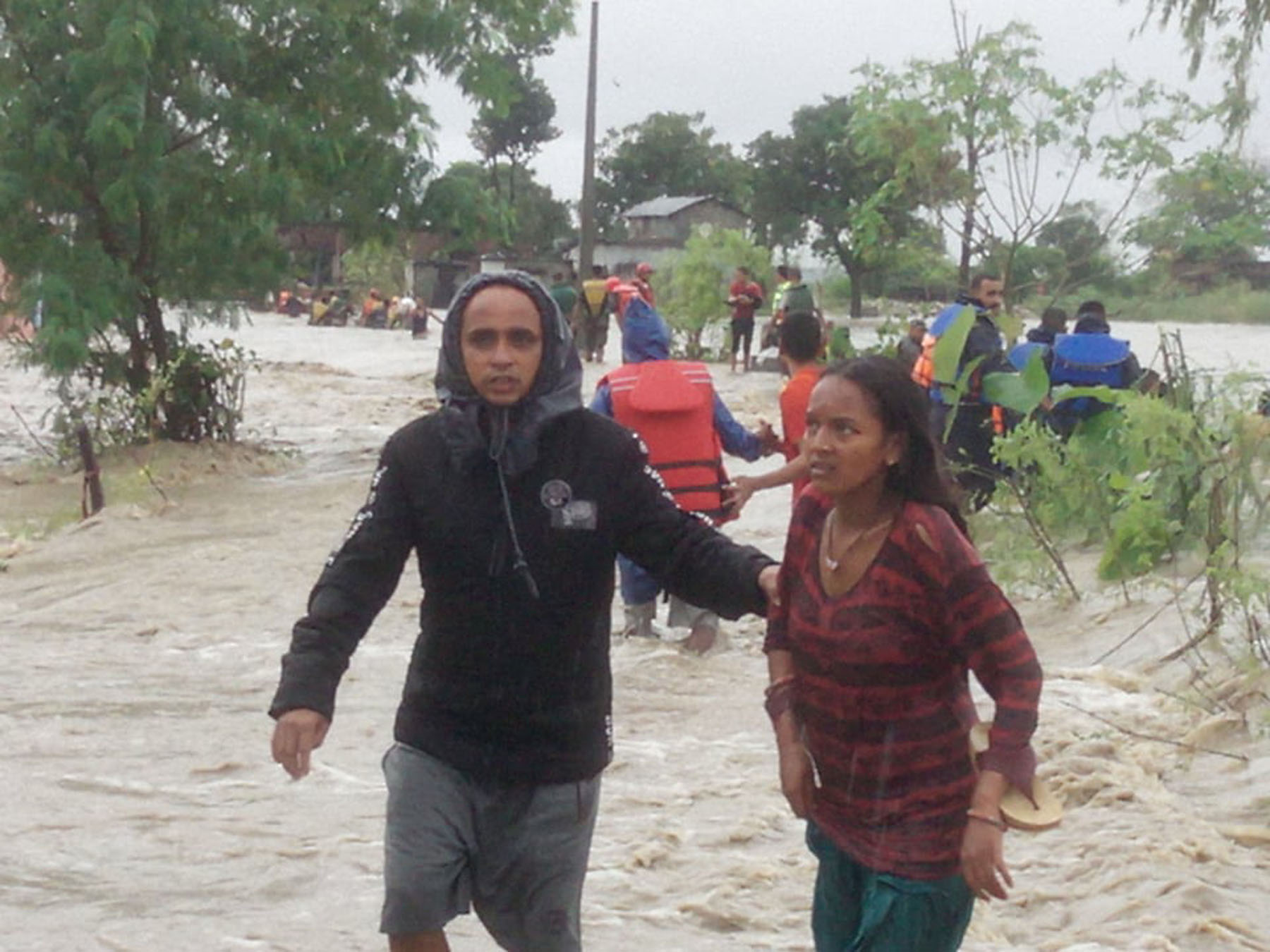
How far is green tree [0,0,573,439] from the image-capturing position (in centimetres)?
1372

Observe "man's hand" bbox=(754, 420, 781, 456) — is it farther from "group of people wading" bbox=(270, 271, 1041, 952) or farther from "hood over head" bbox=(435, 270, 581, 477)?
"hood over head" bbox=(435, 270, 581, 477)

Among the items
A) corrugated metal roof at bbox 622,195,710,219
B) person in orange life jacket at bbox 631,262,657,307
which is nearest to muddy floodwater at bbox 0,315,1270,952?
person in orange life jacket at bbox 631,262,657,307

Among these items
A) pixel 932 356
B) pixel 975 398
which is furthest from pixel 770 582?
pixel 975 398

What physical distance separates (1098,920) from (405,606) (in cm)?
561

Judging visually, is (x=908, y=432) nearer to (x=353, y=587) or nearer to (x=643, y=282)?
(x=353, y=587)

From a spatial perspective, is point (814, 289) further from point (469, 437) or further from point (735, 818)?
point (469, 437)

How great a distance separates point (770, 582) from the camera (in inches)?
135

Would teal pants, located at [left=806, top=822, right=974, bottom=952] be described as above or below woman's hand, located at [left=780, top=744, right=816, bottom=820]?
below

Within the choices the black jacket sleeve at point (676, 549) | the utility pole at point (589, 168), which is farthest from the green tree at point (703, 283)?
the black jacket sleeve at point (676, 549)

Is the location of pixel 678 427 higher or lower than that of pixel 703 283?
→ lower

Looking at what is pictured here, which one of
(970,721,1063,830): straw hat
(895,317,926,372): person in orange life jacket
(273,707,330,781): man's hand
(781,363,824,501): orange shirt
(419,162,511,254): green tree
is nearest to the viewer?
(970,721,1063,830): straw hat

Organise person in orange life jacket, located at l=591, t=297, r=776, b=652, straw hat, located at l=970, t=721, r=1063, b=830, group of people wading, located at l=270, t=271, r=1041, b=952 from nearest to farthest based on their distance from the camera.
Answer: straw hat, located at l=970, t=721, r=1063, b=830, group of people wading, located at l=270, t=271, r=1041, b=952, person in orange life jacket, located at l=591, t=297, r=776, b=652

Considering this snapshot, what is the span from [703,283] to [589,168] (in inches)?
220

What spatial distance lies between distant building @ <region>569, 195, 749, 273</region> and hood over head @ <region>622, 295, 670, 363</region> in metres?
61.5
